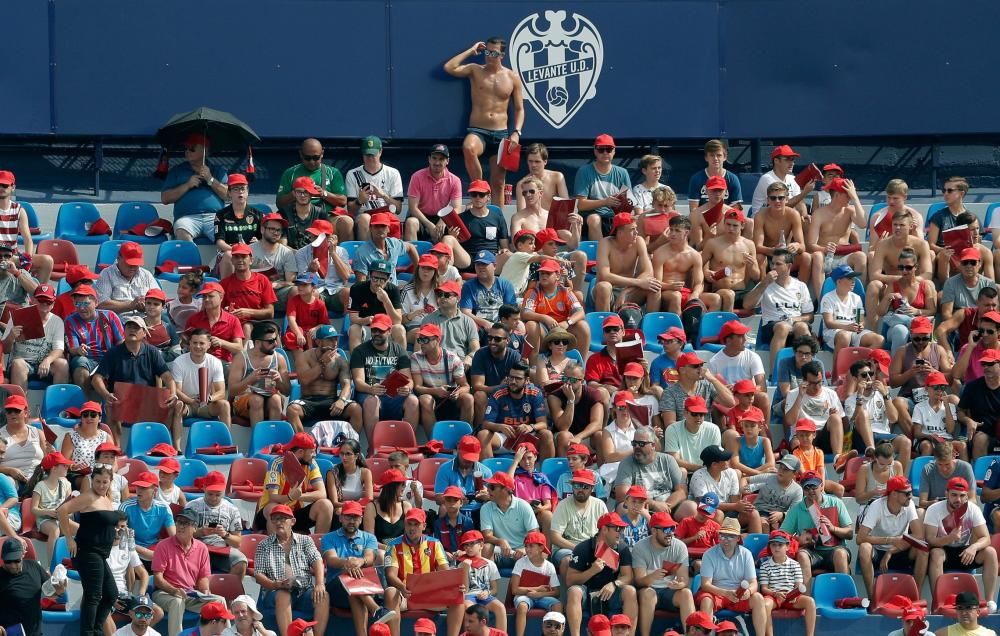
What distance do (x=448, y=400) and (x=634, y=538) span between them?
6.98ft

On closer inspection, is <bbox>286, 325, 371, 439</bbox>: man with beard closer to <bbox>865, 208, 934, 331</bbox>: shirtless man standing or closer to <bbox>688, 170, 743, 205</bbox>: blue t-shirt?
<bbox>688, 170, 743, 205</bbox>: blue t-shirt

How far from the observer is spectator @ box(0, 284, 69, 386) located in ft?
54.0

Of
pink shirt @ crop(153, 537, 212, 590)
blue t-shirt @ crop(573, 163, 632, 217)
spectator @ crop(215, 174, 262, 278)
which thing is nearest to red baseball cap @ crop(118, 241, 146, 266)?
spectator @ crop(215, 174, 262, 278)

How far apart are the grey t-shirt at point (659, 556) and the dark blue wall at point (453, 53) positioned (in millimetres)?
6634

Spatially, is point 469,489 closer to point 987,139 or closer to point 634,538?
point 634,538

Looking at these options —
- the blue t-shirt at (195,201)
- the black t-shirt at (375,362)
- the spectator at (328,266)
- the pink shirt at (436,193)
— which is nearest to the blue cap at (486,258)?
the spectator at (328,266)

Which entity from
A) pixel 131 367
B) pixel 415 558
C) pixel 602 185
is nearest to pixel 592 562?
pixel 415 558

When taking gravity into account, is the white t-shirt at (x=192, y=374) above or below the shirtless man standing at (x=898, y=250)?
below

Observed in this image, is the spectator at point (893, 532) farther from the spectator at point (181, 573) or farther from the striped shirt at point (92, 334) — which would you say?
the striped shirt at point (92, 334)

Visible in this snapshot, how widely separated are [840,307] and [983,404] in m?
1.71

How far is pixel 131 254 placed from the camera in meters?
17.3

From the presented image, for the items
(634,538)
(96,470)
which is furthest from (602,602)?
(96,470)

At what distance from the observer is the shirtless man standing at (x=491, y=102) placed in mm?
20219

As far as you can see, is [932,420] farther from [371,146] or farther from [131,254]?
[131,254]
